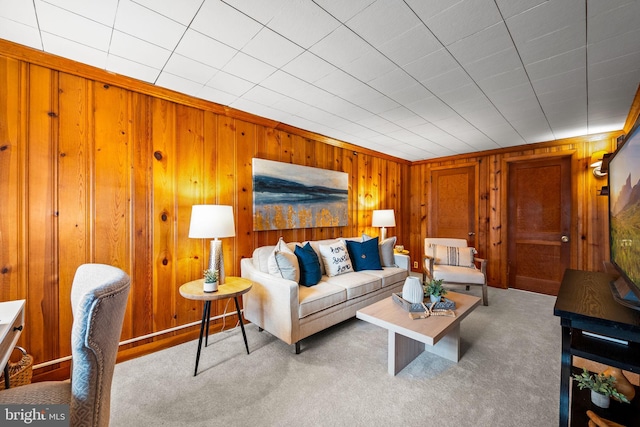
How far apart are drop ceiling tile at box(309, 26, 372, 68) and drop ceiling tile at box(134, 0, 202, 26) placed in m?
0.72

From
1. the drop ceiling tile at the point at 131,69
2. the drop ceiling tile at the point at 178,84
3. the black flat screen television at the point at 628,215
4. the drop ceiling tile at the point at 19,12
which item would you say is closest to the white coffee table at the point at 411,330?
the black flat screen television at the point at 628,215

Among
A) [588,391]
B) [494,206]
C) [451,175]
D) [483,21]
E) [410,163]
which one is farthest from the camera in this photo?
[410,163]

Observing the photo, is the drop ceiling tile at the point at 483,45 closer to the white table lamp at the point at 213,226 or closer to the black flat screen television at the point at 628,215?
the black flat screen television at the point at 628,215

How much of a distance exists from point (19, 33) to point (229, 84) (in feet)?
4.12

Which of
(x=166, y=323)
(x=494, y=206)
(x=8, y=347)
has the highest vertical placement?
(x=494, y=206)

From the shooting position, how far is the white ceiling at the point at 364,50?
1.43 m

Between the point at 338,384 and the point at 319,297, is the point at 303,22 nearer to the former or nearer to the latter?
the point at 319,297

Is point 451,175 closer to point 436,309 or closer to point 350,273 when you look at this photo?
point 350,273

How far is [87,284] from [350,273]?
249 centimetres

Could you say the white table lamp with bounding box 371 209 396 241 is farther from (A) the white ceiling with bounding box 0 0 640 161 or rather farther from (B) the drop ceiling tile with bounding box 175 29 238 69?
(B) the drop ceiling tile with bounding box 175 29 238 69

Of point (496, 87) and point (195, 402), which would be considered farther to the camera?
point (496, 87)

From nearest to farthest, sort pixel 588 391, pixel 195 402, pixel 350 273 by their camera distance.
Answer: pixel 588 391 → pixel 195 402 → pixel 350 273

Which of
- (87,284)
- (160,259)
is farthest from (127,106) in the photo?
(87,284)

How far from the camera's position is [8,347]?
1.08m
